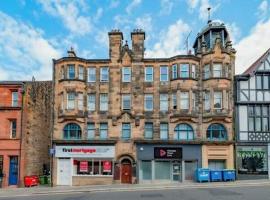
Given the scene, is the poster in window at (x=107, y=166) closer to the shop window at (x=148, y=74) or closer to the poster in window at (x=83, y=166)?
the poster in window at (x=83, y=166)

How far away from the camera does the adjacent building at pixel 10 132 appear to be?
108 ft

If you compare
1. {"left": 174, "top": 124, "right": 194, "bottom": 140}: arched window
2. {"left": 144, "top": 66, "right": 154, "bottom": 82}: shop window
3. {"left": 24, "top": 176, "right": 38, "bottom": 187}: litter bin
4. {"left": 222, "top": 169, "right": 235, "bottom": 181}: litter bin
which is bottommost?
{"left": 24, "top": 176, "right": 38, "bottom": 187}: litter bin

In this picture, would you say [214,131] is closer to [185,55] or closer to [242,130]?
[242,130]

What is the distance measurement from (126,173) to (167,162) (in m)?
4.03

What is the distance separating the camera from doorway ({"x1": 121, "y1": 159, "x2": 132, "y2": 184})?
112 ft

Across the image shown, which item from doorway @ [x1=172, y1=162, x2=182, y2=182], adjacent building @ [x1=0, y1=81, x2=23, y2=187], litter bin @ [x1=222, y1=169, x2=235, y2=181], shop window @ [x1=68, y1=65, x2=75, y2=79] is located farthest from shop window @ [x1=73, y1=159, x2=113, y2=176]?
litter bin @ [x1=222, y1=169, x2=235, y2=181]

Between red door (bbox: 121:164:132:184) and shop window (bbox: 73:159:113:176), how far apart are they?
1.16 meters

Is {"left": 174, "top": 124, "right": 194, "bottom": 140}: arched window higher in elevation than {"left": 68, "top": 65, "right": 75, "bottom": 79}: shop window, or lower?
lower

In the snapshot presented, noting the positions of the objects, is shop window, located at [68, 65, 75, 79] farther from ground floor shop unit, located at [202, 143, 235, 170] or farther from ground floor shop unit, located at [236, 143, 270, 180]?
ground floor shop unit, located at [236, 143, 270, 180]

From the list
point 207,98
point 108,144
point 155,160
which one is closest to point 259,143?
point 207,98

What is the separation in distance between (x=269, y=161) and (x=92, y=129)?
17104mm

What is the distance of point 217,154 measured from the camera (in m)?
34.0

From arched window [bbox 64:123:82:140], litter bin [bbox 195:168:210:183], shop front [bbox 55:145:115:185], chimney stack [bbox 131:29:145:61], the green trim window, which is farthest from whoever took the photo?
chimney stack [bbox 131:29:145:61]

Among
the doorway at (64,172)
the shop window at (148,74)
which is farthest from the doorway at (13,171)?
the shop window at (148,74)
